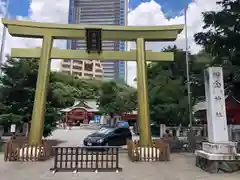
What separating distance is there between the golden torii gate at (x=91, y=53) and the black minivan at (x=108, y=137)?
14.4 feet

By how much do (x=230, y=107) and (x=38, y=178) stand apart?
15724 mm

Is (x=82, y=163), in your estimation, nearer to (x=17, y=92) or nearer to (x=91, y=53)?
→ (x=91, y=53)

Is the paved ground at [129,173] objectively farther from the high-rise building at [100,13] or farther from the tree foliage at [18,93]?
the high-rise building at [100,13]

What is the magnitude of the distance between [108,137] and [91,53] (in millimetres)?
6087

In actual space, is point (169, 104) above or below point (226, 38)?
below

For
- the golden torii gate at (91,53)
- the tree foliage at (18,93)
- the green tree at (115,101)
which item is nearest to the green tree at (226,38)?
the golden torii gate at (91,53)

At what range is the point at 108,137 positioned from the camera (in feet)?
52.2

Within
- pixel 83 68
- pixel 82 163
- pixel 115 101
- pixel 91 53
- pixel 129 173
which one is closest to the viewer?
pixel 129 173

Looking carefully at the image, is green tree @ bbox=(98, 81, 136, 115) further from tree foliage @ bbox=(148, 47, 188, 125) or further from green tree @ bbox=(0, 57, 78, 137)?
green tree @ bbox=(0, 57, 78, 137)

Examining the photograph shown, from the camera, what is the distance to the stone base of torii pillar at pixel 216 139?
847 centimetres

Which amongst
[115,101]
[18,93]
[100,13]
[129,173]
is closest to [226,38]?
[129,173]

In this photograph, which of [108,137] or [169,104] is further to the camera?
[169,104]

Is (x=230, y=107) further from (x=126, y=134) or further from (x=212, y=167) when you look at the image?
(x=212, y=167)

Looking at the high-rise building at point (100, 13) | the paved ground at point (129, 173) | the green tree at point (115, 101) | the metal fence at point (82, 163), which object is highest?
the high-rise building at point (100, 13)
